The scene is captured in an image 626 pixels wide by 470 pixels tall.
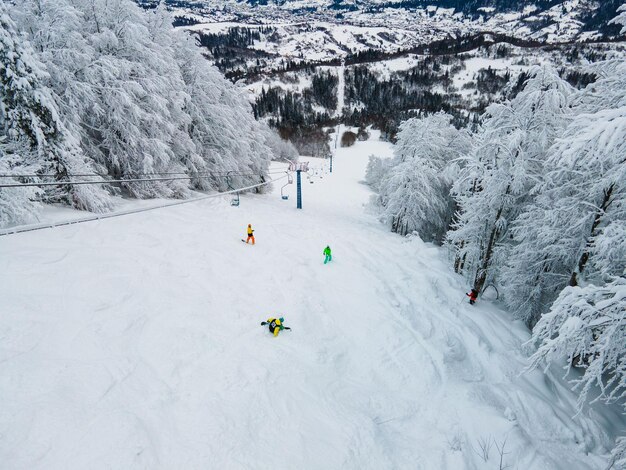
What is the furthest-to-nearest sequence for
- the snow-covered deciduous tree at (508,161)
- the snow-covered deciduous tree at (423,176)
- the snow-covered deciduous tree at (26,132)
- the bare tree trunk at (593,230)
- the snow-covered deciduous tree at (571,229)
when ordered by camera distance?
the snow-covered deciduous tree at (423,176), the snow-covered deciduous tree at (508,161), the snow-covered deciduous tree at (26,132), the bare tree trunk at (593,230), the snow-covered deciduous tree at (571,229)

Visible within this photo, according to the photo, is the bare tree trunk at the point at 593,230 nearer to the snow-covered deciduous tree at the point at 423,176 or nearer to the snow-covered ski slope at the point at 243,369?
the snow-covered ski slope at the point at 243,369

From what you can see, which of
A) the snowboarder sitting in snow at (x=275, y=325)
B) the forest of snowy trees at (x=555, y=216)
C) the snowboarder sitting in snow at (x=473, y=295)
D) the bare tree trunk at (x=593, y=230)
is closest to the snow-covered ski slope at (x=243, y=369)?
the snowboarder sitting in snow at (x=275, y=325)

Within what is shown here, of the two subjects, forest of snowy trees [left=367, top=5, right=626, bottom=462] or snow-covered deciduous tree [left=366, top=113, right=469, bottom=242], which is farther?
snow-covered deciduous tree [left=366, top=113, right=469, bottom=242]

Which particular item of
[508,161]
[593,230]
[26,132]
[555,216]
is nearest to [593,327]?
[593,230]

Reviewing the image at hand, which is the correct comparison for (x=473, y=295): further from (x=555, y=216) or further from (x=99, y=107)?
(x=99, y=107)

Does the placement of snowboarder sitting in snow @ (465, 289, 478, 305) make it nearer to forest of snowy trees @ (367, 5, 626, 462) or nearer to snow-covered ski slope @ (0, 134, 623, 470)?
snow-covered ski slope @ (0, 134, 623, 470)

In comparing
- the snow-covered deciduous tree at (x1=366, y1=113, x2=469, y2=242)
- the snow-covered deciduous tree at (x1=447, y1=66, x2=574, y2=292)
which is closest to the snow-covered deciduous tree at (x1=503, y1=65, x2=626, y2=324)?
the snow-covered deciduous tree at (x1=447, y1=66, x2=574, y2=292)
